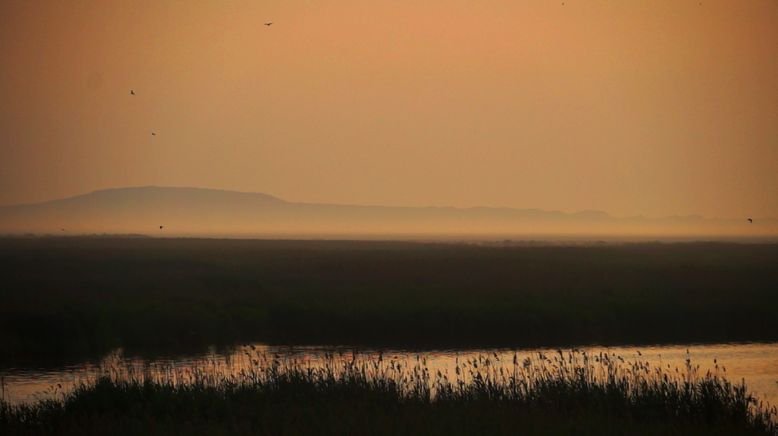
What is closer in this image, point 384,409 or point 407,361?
point 384,409

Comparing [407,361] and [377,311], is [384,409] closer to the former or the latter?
[407,361]

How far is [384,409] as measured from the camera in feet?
56.0

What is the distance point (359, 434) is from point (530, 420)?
2.85 meters

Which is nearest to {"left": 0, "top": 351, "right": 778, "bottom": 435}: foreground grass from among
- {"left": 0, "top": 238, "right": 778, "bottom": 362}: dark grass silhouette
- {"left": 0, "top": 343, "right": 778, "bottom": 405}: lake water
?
{"left": 0, "top": 343, "right": 778, "bottom": 405}: lake water

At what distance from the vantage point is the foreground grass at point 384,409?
15570 millimetres

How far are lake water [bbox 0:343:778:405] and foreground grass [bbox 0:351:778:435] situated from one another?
145 inches

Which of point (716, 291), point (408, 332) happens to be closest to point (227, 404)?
point (408, 332)

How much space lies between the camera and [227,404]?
1709cm

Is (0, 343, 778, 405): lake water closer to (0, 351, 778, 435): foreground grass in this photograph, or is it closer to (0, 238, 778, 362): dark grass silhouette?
(0, 238, 778, 362): dark grass silhouette

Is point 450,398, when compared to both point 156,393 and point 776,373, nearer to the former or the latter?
point 156,393

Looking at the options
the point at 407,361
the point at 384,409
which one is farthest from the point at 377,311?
the point at 384,409

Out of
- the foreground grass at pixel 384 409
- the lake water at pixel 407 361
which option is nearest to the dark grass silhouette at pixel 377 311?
the lake water at pixel 407 361

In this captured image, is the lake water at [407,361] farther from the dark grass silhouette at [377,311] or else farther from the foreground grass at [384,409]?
Answer: the foreground grass at [384,409]

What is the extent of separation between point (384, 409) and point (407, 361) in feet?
29.7
